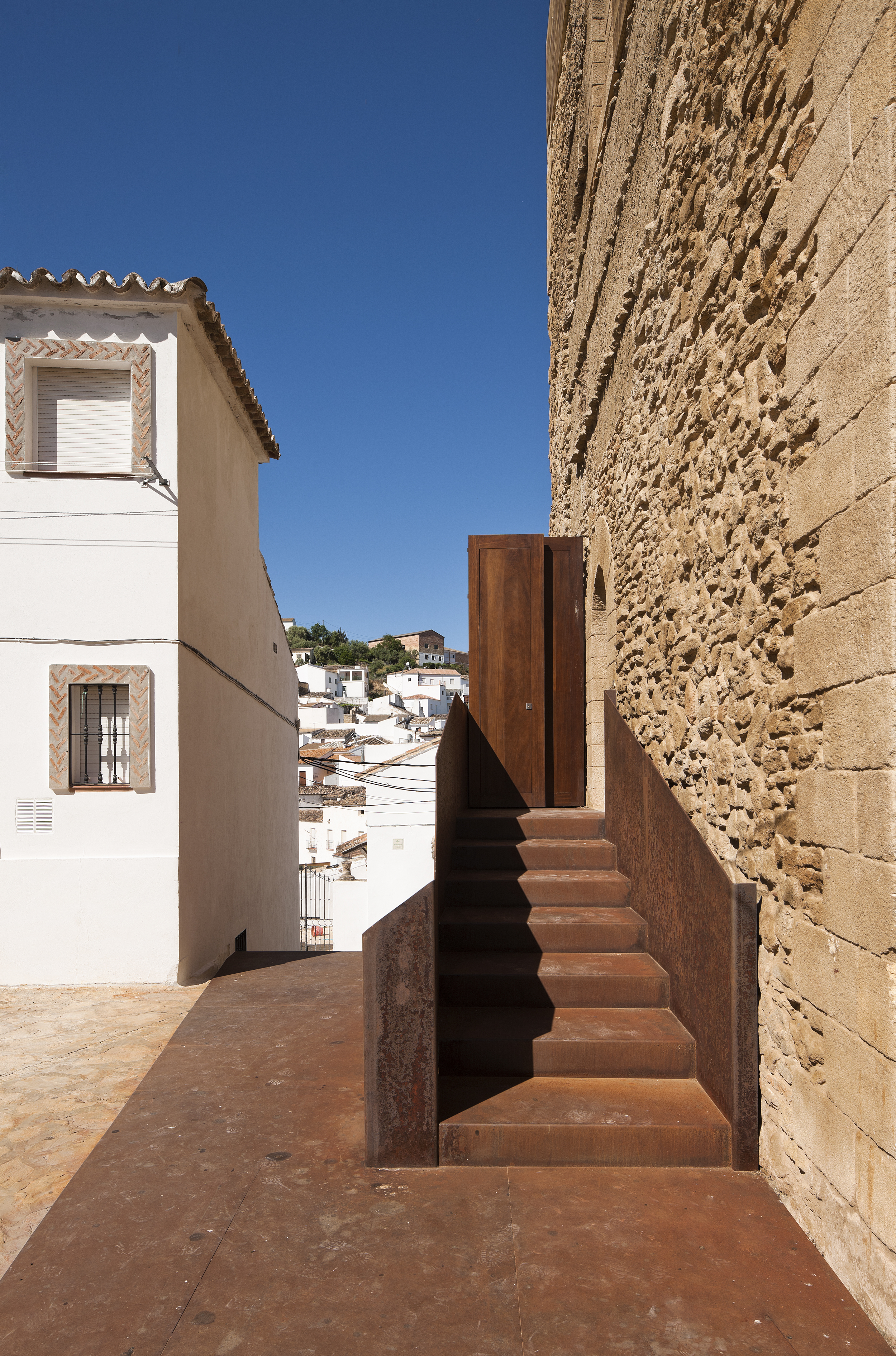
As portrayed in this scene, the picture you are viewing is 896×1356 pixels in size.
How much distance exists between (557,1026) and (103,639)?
15.3 feet

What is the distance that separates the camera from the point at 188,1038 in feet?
16.6

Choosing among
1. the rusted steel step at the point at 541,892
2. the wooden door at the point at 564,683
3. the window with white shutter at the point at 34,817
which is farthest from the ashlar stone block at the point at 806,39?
the window with white shutter at the point at 34,817

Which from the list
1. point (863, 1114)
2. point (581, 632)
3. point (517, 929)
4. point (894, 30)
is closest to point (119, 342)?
point (581, 632)

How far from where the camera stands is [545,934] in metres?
4.56

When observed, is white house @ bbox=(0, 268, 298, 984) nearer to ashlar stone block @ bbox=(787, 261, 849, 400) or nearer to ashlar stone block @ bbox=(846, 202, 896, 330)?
ashlar stone block @ bbox=(787, 261, 849, 400)

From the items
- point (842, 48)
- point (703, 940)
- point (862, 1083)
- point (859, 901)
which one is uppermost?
point (842, 48)

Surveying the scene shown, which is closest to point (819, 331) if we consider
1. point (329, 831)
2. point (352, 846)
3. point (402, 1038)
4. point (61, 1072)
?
point (402, 1038)

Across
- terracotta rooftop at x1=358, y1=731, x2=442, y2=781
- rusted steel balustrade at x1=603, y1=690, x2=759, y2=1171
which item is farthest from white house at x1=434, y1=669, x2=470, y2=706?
rusted steel balustrade at x1=603, y1=690, x2=759, y2=1171

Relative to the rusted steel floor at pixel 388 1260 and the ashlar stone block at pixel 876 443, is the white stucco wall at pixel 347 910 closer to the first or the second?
the rusted steel floor at pixel 388 1260

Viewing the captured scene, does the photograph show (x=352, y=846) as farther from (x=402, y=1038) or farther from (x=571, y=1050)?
(x=402, y=1038)

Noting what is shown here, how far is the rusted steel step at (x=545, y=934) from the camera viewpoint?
4.53 metres

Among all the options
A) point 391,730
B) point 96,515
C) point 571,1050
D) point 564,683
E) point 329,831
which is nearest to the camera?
point 571,1050

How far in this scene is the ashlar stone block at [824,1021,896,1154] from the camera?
7.33ft

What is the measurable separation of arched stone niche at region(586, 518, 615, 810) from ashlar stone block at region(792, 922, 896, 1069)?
352cm
